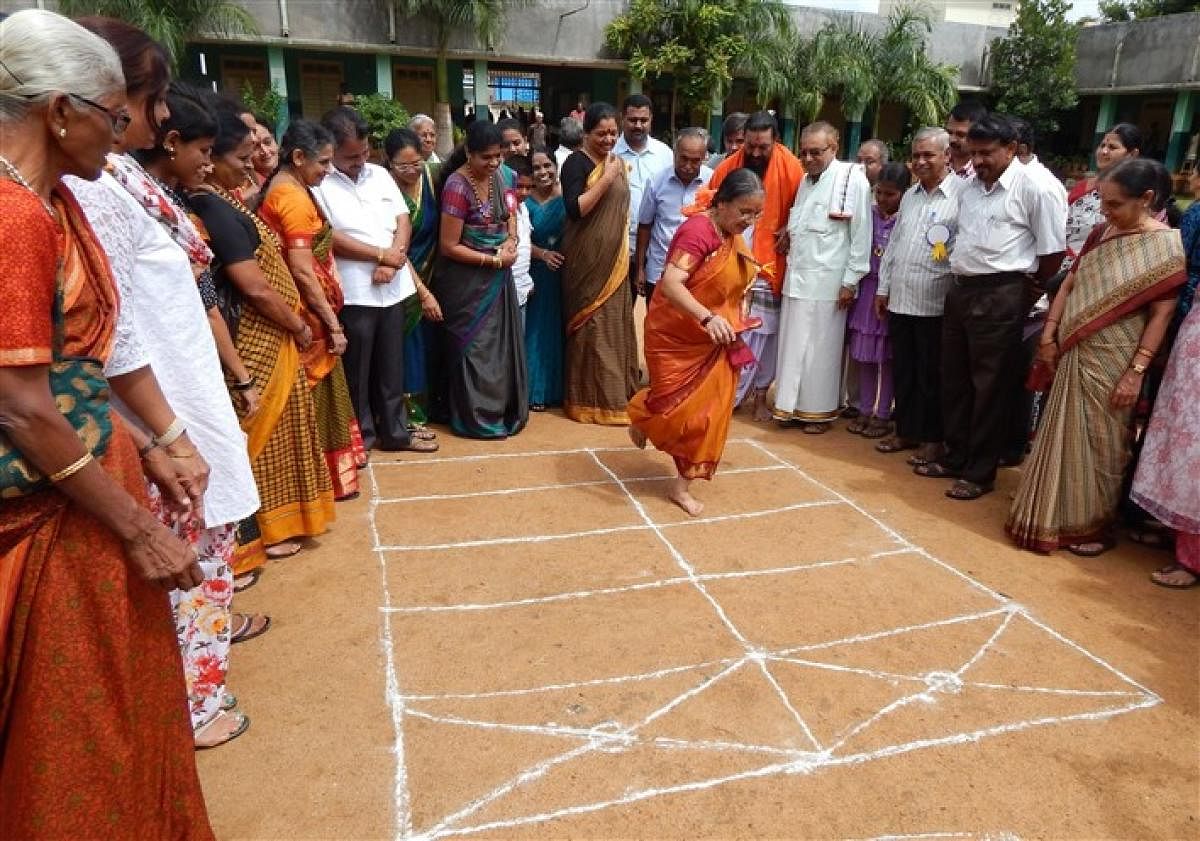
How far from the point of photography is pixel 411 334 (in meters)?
5.32

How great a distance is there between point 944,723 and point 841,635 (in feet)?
1.80

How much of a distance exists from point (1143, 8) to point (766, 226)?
87.8 ft

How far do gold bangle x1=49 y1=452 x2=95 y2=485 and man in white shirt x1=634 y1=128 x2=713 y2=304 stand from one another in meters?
4.19

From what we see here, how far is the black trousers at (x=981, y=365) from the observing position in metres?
4.38

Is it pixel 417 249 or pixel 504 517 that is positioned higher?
pixel 417 249

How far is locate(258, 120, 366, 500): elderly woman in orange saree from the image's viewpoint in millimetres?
3750

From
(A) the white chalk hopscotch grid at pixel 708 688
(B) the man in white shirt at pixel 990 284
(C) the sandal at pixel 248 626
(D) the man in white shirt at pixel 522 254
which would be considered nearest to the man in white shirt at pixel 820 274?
(B) the man in white shirt at pixel 990 284

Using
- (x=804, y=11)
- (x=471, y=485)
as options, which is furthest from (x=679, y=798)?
(x=804, y=11)

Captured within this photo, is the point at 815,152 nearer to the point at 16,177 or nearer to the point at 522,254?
the point at 522,254

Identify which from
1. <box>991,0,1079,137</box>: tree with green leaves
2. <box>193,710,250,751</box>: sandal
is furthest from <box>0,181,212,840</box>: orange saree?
<box>991,0,1079,137</box>: tree with green leaves

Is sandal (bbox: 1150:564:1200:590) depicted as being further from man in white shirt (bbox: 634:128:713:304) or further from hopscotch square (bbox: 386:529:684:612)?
man in white shirt (bbox: 634:128:713:304)

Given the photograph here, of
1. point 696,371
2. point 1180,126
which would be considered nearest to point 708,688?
point 696,371

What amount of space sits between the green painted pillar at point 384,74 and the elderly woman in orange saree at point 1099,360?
15333 mm

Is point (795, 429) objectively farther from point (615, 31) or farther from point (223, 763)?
point (615, 31)
